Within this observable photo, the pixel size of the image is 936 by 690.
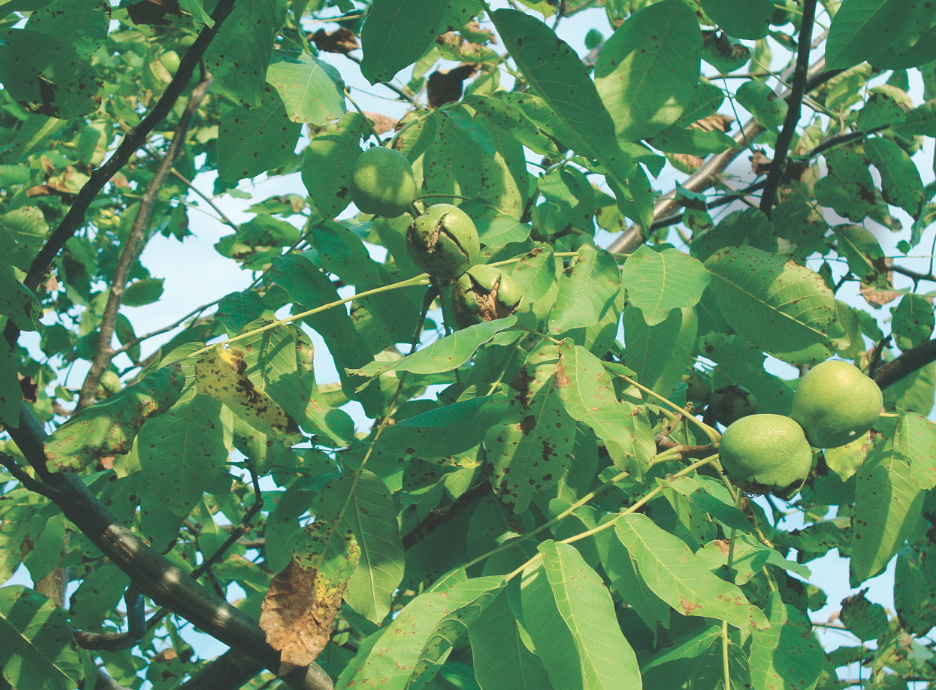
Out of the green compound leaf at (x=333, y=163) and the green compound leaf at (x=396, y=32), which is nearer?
the green compound leaf at (x=396, y=32)

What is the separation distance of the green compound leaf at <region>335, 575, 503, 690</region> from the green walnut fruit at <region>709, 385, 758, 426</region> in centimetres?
108

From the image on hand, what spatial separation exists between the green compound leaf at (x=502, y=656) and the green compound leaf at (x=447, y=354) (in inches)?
18.4

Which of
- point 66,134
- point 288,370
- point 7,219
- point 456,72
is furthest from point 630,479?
point 66,134

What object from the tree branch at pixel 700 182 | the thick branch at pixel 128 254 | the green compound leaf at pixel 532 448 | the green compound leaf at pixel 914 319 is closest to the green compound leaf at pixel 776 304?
the green compound leaf at pixel 532 448

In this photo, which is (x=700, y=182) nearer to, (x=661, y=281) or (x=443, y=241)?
(x=661, y=281)

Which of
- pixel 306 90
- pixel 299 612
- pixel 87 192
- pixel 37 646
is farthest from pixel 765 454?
pixel 37 646

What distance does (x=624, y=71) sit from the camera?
129 centimetres

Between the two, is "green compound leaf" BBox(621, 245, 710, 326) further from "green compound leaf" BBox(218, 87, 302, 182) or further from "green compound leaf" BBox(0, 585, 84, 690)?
"green compound leaf" BBox(0, 585, 84, 690)

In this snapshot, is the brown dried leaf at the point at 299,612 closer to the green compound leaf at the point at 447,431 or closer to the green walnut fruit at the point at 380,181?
the green compound leaf at the point at 447,431

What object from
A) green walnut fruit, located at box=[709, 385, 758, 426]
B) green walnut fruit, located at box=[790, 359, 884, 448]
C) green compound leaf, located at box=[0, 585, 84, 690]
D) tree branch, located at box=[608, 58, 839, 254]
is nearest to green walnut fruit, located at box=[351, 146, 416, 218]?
green walnut fruit, located at box=[790, 359, 884, 448]

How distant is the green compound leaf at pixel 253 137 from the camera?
1637 millimetres

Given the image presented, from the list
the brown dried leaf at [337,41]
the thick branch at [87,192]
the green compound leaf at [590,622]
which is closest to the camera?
the green compound leaf at [590,622]

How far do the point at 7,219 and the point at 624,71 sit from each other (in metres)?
2.41

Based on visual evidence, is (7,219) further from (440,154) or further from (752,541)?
(752,541)
